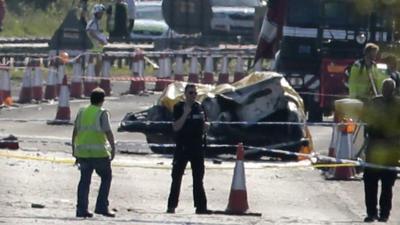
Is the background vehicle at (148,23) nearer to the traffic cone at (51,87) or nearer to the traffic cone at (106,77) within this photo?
the traffic cone at (106,77)

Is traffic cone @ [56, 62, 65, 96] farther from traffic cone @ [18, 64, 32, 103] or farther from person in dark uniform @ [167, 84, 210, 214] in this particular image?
person in dark uniform @ [167, 84, 210, 214]

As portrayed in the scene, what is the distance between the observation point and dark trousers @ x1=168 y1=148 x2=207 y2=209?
1293cm

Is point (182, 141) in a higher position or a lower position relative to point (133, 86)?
higher

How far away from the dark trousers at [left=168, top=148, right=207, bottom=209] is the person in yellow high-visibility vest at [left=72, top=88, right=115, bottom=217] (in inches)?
32.0

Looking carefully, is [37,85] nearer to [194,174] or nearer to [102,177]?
[194,174]

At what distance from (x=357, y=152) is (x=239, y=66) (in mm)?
19423

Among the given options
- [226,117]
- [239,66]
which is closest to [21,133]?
[226,117]

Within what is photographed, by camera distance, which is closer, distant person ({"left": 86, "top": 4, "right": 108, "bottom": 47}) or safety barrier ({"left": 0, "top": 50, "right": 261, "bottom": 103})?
safety barrier ({"left": 0, "top": 50, "right": 261, "bottom": 103})

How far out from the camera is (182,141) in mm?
12961

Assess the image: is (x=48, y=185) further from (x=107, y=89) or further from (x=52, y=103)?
(x=107, y=89)

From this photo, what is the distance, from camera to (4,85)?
26.4 m

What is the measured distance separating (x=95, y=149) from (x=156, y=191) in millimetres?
3024

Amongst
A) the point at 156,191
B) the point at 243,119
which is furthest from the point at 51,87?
the point at 156,191

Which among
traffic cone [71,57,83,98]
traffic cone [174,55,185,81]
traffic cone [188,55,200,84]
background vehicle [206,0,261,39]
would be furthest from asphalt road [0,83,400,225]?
background vehicle [206,0,261,39]
